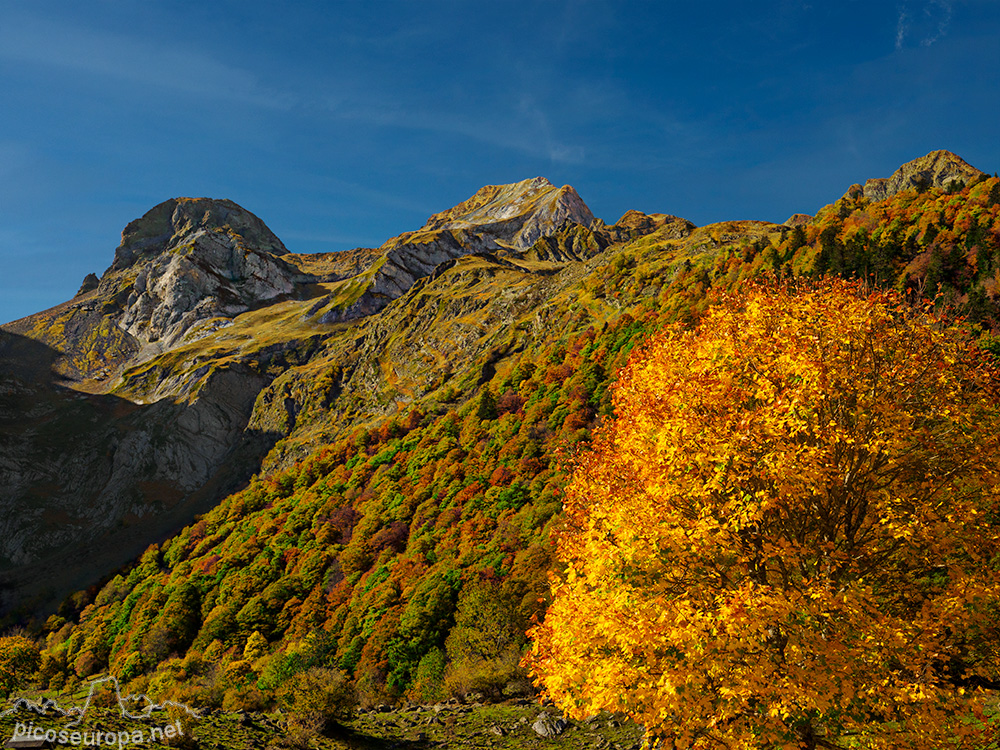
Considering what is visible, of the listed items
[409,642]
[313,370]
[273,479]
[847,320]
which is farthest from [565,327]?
[313,370]

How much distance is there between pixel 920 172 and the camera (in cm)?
16888

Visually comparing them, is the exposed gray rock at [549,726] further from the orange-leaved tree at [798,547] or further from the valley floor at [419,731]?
the orange-leaved tree at [798,547]

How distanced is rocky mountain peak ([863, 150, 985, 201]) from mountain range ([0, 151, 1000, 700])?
14.0m

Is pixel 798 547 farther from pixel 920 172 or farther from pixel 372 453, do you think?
pixel 920 172

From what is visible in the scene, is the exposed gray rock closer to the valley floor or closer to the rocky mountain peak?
the valley floor

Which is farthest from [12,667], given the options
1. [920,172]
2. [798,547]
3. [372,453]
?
[920,172]

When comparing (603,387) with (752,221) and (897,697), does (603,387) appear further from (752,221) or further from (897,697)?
(752,221)

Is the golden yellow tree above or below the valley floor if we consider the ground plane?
below

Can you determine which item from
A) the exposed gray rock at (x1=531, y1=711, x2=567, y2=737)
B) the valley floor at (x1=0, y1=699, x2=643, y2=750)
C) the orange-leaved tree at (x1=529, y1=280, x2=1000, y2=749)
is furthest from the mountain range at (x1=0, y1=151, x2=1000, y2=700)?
the exposed gray rock at (x1=531, y1=711, x2=567, y2=737)

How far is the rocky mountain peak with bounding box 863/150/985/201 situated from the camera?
529 ft

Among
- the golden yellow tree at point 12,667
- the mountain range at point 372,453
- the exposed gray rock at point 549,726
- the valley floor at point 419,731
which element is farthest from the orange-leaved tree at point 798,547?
the golden yellow tree at point 12,667

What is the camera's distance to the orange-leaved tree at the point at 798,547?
30.6 feet

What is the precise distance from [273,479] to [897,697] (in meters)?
87.3

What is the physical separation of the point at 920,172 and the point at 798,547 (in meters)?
220
